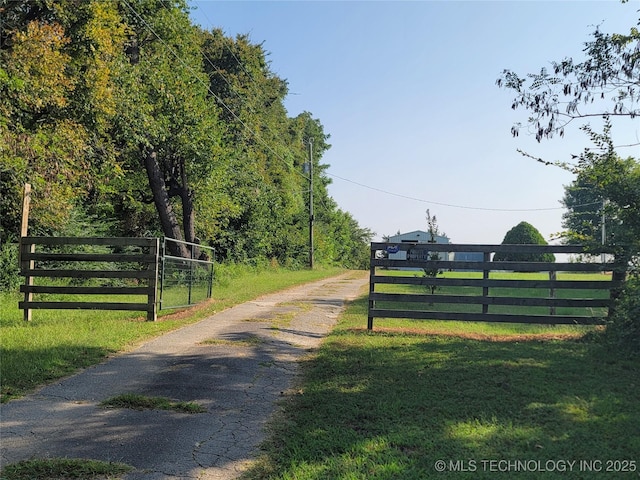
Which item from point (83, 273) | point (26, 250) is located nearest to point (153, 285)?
point (83, 273)

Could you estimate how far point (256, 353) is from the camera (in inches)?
283

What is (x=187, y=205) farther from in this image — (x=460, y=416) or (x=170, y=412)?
(x=460, y=416)

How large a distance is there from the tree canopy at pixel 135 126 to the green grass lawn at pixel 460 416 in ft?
26.5

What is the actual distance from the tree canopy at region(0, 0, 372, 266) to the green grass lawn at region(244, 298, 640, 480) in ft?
26.5

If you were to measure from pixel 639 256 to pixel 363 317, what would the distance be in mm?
5544

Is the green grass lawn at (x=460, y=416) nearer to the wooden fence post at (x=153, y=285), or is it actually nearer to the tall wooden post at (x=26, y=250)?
the wooden fence post at (x=153, y=285)

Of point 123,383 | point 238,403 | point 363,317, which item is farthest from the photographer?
point 363,317

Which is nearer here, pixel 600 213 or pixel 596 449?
pixel 596 449

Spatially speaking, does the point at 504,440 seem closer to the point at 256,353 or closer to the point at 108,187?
Result: the point at 256,353

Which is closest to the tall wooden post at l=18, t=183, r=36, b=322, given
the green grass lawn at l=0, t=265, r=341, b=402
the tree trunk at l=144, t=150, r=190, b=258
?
the green grass lawn at l=0, t=265, r=341, b=402

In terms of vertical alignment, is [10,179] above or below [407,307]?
above

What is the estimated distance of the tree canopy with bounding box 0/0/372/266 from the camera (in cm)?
1141

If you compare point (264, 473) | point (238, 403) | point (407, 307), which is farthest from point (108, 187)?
point (264, 473)

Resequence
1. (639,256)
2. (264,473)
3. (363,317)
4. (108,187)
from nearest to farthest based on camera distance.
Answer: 1. (264,473)
2. (639,256)
3. (363,317)
4. (108,187)
